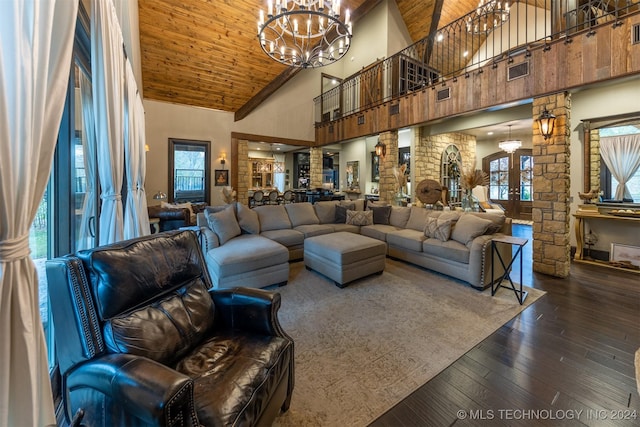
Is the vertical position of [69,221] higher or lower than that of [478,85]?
lower

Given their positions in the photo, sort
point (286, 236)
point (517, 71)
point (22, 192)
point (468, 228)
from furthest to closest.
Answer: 1. point (286, 236)
2. point (517, 71)
3. point (468, 228)
4. point (22, 192)

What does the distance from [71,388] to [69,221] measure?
122 cm

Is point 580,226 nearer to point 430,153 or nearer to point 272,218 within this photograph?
point 430,153

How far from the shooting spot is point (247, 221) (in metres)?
4.29

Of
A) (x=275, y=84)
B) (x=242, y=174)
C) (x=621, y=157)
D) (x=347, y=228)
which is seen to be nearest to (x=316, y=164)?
(x=242, y=174)

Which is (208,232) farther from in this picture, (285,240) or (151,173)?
(151,173)

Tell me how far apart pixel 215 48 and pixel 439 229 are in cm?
598

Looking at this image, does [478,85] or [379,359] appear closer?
[379,359]

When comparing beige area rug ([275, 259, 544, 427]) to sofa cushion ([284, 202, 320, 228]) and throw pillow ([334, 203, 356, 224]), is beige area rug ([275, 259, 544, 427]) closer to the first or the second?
sofa cushion ([284, 202, 320, 228])

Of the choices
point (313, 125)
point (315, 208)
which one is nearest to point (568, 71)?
point (315, 208)

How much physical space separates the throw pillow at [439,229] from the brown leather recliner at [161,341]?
306 centimetres

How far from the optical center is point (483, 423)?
1.54 m

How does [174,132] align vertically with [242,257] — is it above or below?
above

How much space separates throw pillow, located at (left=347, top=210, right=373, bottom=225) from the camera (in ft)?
17.1
